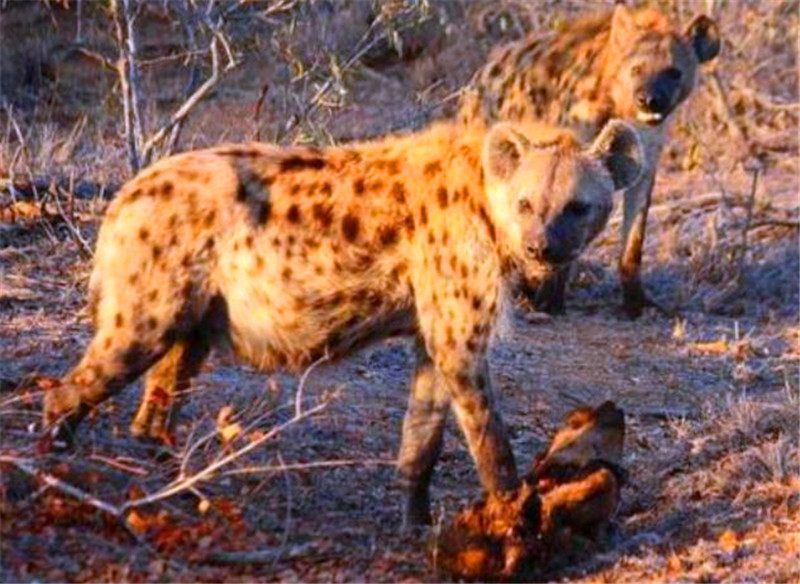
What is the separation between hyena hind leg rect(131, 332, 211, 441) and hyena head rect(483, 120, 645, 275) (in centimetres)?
95

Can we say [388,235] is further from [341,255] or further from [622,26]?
[622,26]

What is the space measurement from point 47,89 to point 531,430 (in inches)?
233

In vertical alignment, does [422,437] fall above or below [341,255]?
below

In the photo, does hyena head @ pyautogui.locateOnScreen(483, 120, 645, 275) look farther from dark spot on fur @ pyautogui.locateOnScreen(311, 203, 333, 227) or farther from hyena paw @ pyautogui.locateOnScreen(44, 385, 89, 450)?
hyena paw @ pyautogui.locateOnScreen(44, 385, 89, 450)

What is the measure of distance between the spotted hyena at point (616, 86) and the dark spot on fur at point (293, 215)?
11.3 ft

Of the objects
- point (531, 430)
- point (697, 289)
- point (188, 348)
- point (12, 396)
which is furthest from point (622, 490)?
point (697, 289)

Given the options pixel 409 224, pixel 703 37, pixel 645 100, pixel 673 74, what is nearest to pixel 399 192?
pixel 409 224

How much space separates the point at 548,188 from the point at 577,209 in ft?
0.35

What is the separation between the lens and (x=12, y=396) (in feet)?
18.8

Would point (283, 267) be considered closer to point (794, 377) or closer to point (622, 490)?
point (622, 490)

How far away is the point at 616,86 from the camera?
9.20m

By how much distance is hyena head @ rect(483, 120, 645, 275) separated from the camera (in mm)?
5531

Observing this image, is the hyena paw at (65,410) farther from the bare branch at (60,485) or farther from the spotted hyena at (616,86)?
the spotted hyena at (616,86)

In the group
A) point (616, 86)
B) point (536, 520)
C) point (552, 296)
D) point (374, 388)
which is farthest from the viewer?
point (616, 86)
